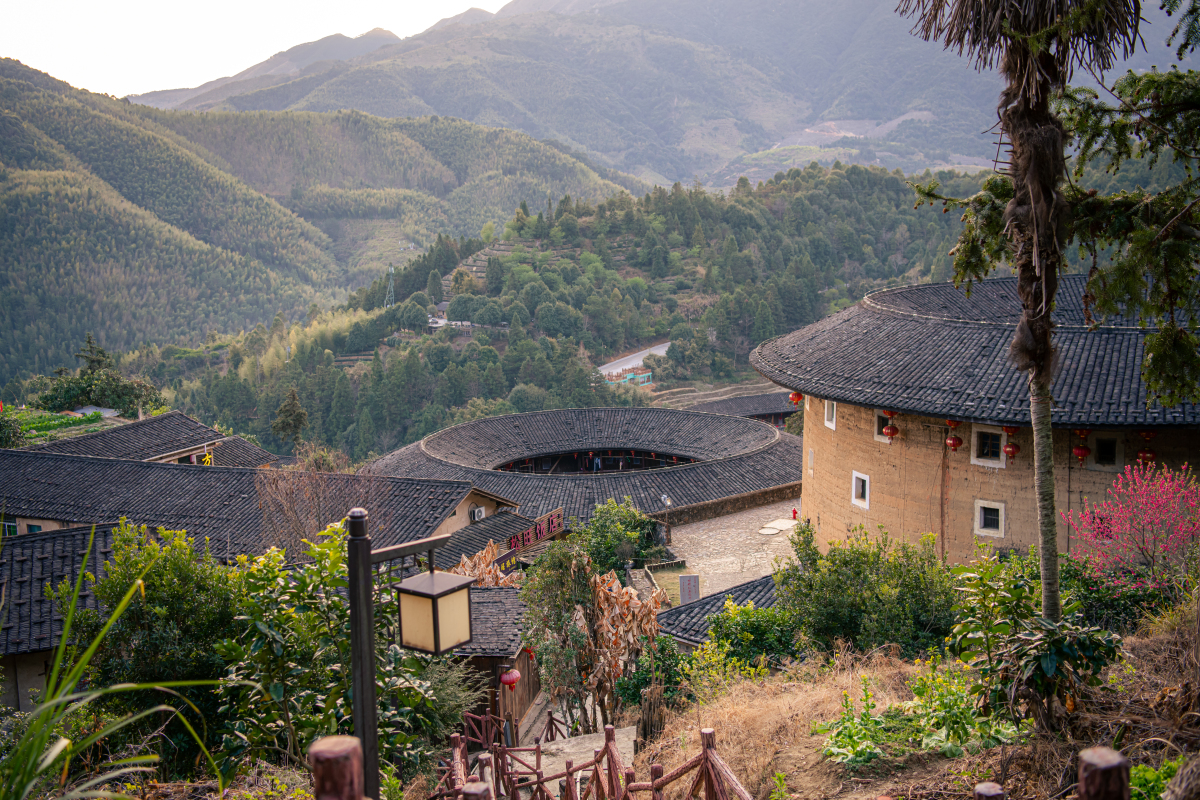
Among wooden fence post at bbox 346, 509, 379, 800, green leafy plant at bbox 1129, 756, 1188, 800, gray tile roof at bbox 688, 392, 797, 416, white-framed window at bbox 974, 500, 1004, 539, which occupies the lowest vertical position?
gray tile roof at bbox 688, 392, 797, 416

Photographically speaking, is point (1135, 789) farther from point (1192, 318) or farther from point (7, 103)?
point (7, 103)

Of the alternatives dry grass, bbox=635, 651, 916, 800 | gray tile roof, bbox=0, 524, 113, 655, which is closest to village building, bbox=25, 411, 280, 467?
gray tile roof, bbox=0, 524, 113, 655

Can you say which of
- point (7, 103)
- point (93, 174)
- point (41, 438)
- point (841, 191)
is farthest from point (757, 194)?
point (7, 103)

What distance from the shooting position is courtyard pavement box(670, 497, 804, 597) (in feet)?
76.4

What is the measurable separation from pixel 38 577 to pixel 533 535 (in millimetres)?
13575

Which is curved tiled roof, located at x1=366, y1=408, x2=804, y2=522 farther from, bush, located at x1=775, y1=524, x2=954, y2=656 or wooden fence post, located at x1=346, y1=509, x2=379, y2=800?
wooden fence post, located at x1=346, y1=509, x2=379, y2=800

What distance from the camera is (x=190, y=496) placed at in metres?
24.7

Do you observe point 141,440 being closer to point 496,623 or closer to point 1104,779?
point 496,623

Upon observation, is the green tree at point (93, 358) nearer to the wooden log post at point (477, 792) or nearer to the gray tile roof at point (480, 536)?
the gray tile roof at point (480, 536)

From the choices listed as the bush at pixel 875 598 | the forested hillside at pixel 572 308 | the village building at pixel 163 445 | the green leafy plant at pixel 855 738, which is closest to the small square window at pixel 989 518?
the bush at pixel 875 598

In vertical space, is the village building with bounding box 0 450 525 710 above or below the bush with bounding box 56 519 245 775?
below

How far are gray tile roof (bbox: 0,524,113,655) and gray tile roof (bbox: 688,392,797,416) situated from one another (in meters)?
39.7

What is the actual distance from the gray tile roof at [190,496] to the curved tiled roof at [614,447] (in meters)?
6.20

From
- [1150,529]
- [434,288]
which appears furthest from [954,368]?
[434,288]
